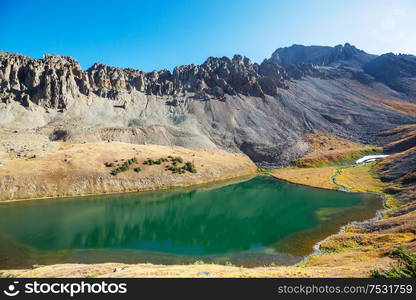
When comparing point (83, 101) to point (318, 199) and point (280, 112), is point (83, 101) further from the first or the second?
point (318, 199)

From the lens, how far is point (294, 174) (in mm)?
107500

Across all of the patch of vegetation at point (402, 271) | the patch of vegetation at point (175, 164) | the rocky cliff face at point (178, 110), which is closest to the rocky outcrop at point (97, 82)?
the rocky cliff face at point (178, 110)

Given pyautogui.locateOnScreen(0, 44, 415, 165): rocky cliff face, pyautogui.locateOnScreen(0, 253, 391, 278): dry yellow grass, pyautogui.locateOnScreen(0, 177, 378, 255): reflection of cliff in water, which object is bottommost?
pyautogui.locateOnScreen(0, 177, 378, 255): reflection of cliff in water

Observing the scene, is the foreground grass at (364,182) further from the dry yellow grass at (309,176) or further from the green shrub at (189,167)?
the green shrub at (189,167)

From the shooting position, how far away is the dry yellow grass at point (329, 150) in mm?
125875

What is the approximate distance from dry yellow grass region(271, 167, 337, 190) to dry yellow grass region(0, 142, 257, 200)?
50.6 feet

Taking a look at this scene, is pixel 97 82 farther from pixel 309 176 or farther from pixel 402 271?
pixel 402 271

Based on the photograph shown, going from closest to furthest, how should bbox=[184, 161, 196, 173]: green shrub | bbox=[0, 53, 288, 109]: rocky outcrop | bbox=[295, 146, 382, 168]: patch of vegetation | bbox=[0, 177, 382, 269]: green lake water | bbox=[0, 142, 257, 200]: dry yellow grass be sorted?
bbox=[0, 177, 382, 269]: green lake water, bbox=[0, 142, 257, 200]: dry yellow grass, bbox=[184, 161, 196, 173]: green shrub, bbox=[295, 146, 382, 168]: patch of vegetation, bbox=[0, 53, 288, 109]: rocky outcrop

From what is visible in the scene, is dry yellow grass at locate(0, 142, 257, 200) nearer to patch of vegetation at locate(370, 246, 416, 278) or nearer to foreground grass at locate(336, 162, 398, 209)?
foreground grass at locate(336, 162, 398, 209)

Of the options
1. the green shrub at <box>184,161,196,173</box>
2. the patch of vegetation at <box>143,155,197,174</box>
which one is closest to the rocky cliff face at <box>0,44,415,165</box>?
the patch of vegetation at <box>143,155,197,174</box>

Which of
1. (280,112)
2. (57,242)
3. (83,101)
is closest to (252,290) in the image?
(57,242)

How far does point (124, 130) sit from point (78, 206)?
65599 mm

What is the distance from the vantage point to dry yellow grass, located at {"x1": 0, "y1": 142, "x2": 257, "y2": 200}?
70875 mm

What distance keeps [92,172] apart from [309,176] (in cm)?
7419
